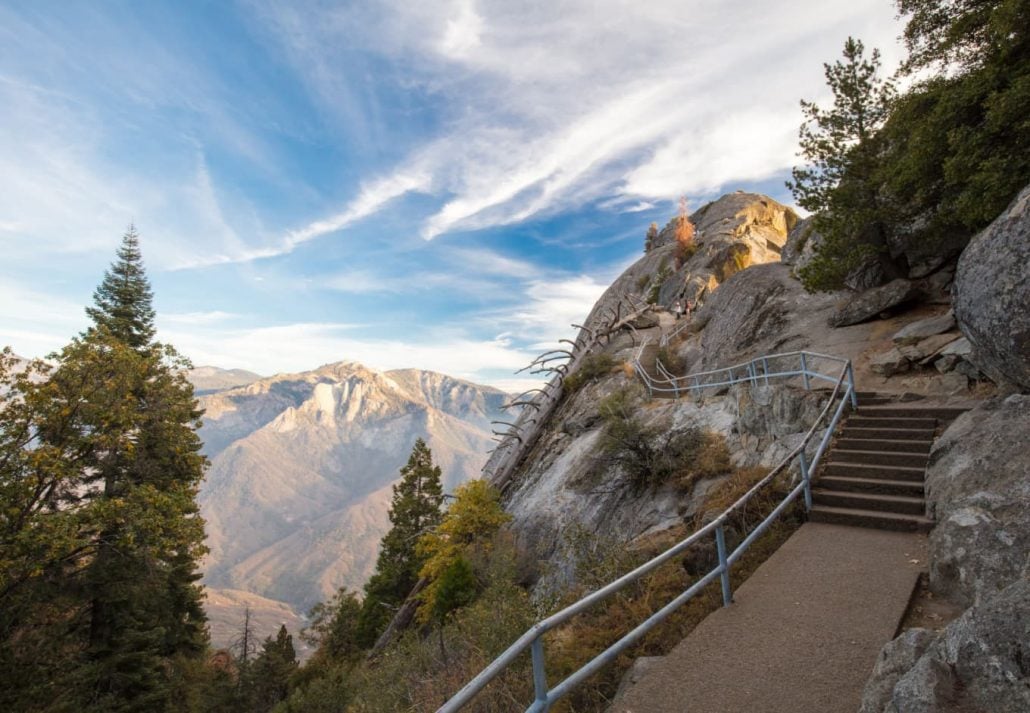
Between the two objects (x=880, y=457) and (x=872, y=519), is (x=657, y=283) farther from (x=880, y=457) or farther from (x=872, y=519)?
(x=872, y=519)

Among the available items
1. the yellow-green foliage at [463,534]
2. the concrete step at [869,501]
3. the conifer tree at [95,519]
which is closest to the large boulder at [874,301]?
the concrete step at [869,501]

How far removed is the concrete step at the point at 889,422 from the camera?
9.05m

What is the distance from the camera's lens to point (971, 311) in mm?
7633

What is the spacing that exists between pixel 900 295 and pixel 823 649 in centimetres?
1428

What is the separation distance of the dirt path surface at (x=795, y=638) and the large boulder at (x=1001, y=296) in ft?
9.82

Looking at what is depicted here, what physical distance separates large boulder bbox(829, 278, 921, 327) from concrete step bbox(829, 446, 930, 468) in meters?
8.41

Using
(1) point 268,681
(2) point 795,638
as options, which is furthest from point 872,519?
(1) point 268,681

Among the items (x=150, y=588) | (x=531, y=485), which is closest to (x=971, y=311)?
(x=531, y=485)

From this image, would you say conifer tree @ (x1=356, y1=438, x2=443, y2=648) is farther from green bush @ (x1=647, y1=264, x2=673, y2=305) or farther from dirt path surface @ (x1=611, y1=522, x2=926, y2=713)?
dirt path surface @ (x1=611, y1=522, x2=926, y2=713)

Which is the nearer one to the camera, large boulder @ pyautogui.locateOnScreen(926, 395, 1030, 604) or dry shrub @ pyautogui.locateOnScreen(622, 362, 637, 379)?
large boulder @ pyautogui.locateOnScreen(926, 395, 1030, 604)

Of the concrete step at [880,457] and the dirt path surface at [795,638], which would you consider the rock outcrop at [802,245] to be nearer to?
the concrete step at [880,457]

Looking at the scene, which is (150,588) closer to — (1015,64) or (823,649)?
(823,649)

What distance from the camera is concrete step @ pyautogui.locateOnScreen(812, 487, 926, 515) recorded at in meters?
7.35

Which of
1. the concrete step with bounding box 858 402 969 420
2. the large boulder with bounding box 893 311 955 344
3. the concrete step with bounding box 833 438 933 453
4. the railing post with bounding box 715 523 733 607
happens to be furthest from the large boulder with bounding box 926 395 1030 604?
the large boulder with bounding box 893 311 955 344
